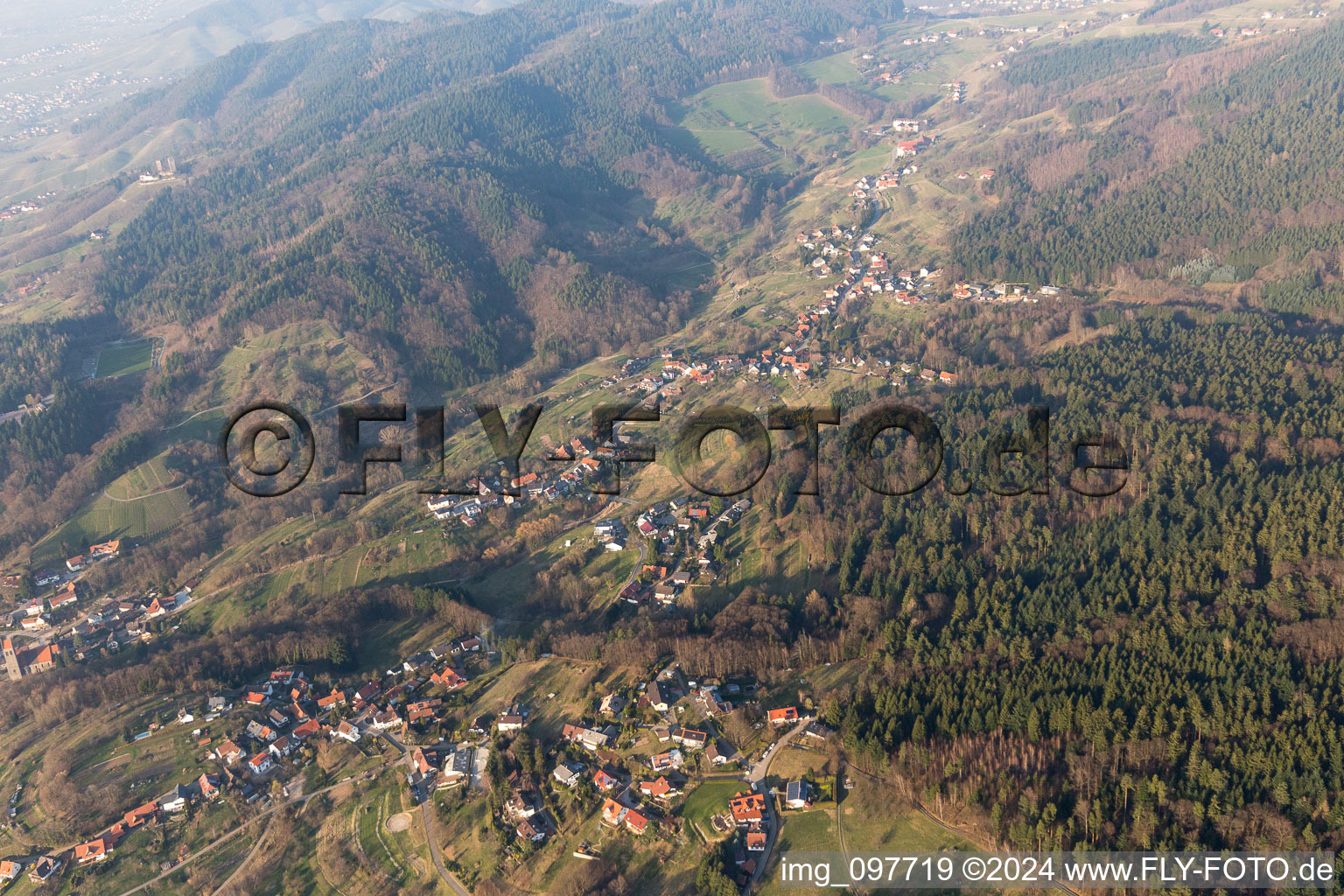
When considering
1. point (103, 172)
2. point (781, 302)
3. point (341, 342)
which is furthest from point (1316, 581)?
point (103, 172)

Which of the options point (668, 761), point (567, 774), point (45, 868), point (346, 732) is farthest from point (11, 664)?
point (668, 761)

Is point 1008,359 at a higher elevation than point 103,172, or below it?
below

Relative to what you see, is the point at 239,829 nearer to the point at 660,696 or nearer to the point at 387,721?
the point at 387,721

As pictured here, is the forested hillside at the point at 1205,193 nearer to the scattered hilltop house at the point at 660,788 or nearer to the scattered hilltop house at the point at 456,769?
the scattered hilltop house at the point at 660,788

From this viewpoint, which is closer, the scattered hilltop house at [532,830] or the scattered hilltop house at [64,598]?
the scattered hilltop house at [532,830]

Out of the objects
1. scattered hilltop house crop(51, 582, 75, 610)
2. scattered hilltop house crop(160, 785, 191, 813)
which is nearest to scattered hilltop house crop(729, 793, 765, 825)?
scattered hilltop house crop(160, 785, 191, 813)

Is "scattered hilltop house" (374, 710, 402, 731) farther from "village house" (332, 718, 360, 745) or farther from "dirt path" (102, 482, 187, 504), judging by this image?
"dirt path" (102, 482, 187, 504)

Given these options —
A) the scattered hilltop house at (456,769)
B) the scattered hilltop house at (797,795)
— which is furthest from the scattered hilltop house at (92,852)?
the scattered hilltop house at (797,795)

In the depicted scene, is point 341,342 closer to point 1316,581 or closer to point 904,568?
point 904,568
